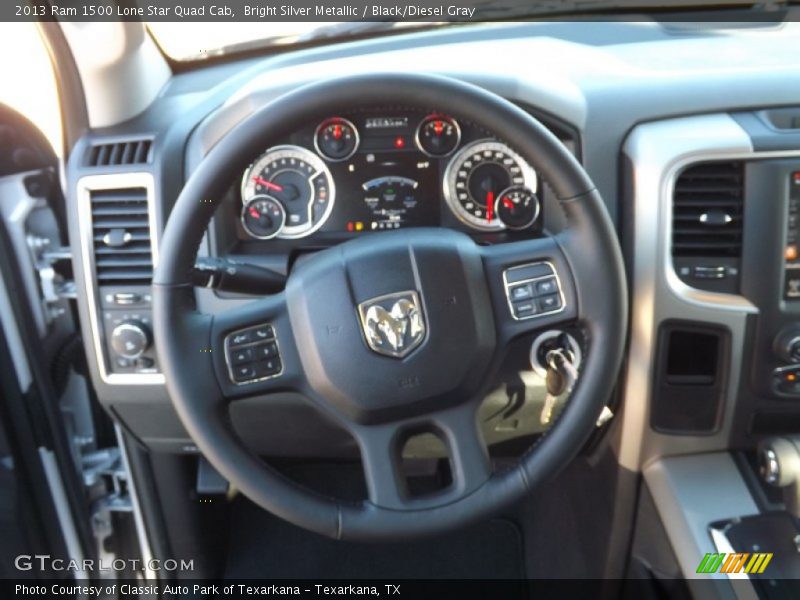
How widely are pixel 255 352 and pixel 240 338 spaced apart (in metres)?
0.03

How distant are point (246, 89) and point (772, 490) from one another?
128 cm

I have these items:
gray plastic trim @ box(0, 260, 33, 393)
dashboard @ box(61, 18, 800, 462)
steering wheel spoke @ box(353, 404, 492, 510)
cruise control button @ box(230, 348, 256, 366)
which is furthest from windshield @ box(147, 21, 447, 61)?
steering wheel spoke @ box(353, 404, 492, 510)

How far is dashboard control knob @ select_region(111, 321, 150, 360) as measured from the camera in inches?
62.7

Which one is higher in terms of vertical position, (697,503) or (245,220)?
(245,220)

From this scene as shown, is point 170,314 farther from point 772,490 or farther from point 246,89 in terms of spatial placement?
point 772,490

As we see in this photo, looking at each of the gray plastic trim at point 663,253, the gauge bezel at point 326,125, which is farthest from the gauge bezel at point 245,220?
the gray plastic trim at point 663,253

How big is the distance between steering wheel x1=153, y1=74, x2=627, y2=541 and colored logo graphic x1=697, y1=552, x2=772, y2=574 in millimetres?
411

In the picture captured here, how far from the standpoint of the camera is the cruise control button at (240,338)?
125cm

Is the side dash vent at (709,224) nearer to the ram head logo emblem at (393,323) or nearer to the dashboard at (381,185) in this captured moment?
the dashboard at (381,185)

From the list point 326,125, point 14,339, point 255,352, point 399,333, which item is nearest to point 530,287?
point 399,333

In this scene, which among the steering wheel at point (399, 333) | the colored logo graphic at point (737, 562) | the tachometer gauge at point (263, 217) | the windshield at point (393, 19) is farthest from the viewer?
the windshield at point (393, 19)

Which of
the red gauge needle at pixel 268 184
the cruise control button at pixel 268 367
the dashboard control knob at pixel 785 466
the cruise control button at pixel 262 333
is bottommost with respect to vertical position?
the dashboard control knob at pixel 785 466

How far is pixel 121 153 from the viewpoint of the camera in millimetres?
1576

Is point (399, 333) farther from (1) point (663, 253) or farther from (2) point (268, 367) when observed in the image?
(1) point (663, 253)
